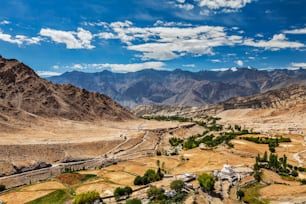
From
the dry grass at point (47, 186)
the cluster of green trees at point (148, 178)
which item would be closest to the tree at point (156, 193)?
the cluster of green trees at point (148, 178)

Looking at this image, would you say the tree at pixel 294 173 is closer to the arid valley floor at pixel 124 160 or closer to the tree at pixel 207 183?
the arid valley floor at pixel 124 160

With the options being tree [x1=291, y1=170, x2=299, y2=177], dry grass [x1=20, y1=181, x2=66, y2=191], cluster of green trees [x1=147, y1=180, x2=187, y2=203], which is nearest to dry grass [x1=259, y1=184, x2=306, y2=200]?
cluster of green trees [x1=147, y1=180, x2=187, y2=203]

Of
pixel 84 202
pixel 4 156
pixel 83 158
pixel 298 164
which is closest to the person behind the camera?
pixel 84 202

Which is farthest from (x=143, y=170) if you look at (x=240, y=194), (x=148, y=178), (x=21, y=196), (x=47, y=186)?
(x=240, y=194)

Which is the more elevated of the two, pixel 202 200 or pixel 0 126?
pixel 0 126

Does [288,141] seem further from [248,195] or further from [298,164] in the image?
[248,195]

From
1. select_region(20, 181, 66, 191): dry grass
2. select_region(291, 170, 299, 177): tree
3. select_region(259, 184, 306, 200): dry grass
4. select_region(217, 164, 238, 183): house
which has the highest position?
select_region(217, 164, 238, 183): house

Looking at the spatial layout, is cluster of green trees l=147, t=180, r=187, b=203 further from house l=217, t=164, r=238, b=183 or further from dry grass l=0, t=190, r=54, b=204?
dry grass l=0, t=190, r=54, b=204

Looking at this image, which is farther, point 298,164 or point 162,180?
point 298,164

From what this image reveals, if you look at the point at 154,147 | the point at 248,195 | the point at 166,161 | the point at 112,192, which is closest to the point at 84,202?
the point at 112,192

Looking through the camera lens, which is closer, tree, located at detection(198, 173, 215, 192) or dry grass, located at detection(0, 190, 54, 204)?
tree, located at detection(198, 173, 215, 192)

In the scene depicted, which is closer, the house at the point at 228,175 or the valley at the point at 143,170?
the valley at the point at 143,170
